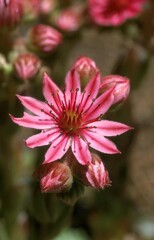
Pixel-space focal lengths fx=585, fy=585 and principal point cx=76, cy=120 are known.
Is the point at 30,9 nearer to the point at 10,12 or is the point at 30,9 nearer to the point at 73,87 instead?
the point at 10,12

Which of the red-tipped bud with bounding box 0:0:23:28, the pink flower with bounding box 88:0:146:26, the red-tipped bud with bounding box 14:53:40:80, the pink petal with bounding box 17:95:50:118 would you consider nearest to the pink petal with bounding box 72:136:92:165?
the pink petal with bounding box 17:95:50:118

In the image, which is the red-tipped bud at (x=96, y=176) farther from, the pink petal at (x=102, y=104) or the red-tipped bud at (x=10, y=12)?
the red-tipped bud at (x=10, y=12)

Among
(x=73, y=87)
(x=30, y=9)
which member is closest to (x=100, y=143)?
(x=73, y=87)

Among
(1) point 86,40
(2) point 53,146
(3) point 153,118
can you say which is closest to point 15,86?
(2) point 53,146

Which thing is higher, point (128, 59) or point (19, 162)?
point (128, 59)

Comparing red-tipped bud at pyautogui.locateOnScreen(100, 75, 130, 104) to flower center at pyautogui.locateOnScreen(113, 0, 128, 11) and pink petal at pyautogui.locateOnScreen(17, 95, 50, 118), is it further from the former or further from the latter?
flower center at pyautogui.locateOnScreen(113, 0, 128, 11)

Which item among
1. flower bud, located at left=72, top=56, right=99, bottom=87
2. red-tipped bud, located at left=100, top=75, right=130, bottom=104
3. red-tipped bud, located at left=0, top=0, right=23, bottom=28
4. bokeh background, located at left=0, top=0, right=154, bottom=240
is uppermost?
red-tipped bud, located at left=0, top=0, right=23, bottom=28

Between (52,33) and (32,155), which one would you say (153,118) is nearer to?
(32,155)
